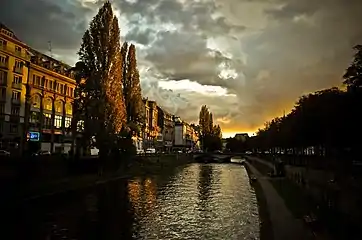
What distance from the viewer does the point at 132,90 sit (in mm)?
72500

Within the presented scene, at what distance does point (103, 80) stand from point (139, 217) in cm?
2934

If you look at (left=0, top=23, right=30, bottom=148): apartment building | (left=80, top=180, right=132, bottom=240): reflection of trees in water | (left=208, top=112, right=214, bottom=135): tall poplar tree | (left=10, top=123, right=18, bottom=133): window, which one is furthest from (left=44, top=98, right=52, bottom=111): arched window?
(left=208, top=112, right=214, bottom=135): tall poplar tree

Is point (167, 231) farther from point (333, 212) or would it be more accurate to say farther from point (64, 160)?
point (64, 160)

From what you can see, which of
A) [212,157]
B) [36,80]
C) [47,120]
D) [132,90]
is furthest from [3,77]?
[212,157]

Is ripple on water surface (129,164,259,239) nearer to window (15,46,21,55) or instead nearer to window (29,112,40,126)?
window (15,46,21,55)

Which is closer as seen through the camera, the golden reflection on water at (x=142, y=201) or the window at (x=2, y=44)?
the golden reflection on water at (x=142, y=201)

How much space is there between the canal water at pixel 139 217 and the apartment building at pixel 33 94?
32242 millimetres

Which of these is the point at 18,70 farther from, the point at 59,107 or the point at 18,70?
the point at 59,107

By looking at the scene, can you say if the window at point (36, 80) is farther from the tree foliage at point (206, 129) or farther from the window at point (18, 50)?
the tree foliage at point (206, 129)

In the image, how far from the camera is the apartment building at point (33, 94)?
76.6 m

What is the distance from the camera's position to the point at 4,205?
2998cm

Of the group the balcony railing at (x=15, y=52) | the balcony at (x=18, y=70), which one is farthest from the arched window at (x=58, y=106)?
the balcony at (x=18, y=70)

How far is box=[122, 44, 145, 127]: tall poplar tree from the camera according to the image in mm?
71938

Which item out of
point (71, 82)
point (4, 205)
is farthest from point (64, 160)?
point (71, 82)
